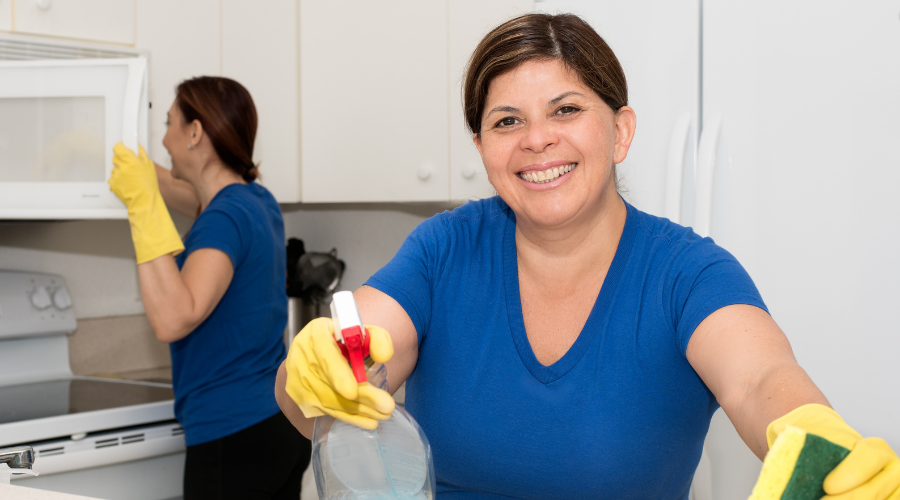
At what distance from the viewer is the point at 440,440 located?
2.82 feet

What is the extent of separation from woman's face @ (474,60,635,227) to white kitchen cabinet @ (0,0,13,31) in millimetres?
1417

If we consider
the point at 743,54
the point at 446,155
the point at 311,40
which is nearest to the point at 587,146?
the point at 743,54

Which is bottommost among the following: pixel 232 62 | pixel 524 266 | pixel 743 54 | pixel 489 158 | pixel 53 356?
pixel 53 356

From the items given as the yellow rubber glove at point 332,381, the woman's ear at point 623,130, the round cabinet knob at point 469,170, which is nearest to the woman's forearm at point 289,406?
the yellow rubber glove at point 332,381

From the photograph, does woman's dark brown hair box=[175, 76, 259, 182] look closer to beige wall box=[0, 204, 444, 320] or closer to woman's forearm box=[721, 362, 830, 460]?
beige wall box=[0, 204, 444, 320]

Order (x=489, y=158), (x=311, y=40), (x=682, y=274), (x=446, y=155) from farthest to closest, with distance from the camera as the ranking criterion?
(x=311, y=40) < (x=446, y=155) < (x=489, y=158) < (x=682, y=274)

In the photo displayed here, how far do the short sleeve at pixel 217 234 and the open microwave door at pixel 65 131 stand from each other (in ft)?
0.75

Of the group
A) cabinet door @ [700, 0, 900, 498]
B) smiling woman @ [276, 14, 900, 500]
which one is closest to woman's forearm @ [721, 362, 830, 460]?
smiling woman @ [276, 14, 900, 500]

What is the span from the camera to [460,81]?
1.71 metres

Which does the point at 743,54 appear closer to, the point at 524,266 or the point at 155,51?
the point at 524,266

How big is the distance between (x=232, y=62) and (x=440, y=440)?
152 centimetres

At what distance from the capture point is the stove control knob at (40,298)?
195 cm

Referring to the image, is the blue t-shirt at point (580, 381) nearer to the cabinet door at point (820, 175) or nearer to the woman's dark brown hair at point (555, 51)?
the woman's dark brown hair at point (555, 51)

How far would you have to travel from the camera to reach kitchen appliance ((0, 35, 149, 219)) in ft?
4.92
